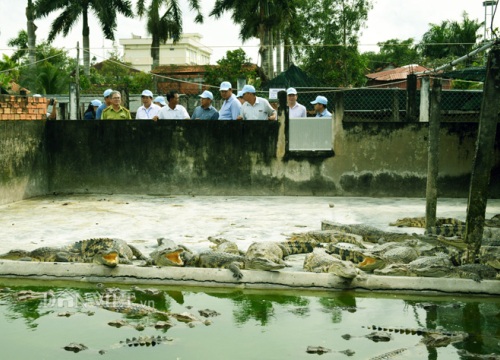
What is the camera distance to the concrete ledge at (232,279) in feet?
18.9

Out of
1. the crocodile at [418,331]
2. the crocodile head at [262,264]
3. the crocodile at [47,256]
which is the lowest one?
the crocodile at [418,331]

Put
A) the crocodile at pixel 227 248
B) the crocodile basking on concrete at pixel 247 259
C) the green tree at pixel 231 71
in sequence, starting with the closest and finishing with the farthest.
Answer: the crocodile basking on concrete at pixel 247 259, the crocodile at pixel 227 248, the green tree at pixel 231 71

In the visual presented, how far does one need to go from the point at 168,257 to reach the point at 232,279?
2.17 feet

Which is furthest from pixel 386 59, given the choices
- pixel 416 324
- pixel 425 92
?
pixel 416 324

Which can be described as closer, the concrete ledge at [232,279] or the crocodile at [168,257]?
the concrete ledge at [232,279]

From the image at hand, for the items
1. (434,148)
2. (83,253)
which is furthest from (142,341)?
(434,148)

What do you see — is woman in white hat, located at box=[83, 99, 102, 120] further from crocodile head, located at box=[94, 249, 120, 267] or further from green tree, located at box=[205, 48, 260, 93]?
green tree, located at box=[205, 48, 260, 93]

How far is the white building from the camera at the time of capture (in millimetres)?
70750

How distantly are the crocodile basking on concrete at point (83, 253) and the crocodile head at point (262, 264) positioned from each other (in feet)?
3.73

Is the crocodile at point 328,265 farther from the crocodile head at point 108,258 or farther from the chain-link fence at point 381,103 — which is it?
the chain-link fence at point 381,103

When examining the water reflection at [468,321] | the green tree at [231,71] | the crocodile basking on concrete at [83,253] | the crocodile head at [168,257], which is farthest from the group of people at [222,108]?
the green tree at [231,71]

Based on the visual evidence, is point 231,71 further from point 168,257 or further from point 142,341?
point 142,341

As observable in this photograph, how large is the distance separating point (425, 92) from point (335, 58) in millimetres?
19955

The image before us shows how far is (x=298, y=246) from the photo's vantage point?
7.05 meters
